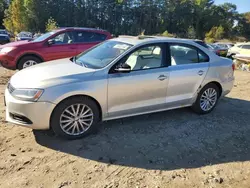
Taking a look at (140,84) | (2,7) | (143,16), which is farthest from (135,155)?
(2,7)

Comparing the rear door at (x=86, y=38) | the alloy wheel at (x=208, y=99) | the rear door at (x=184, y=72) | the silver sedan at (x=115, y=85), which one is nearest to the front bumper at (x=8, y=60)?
the rear door at (x=86, y=38)

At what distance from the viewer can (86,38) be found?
959cm

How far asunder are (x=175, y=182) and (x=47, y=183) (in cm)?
150

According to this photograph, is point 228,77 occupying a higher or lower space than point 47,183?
higher

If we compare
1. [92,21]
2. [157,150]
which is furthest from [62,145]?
[92,21]

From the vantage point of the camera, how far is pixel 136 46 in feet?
15.5

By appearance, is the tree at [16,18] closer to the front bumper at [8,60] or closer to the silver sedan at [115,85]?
the front bumper at [8,60]

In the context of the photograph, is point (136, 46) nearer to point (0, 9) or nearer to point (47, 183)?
point (47, 183)

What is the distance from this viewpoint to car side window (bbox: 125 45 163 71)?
4.64m

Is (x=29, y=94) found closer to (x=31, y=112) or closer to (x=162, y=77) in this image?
(x=31, y=112)

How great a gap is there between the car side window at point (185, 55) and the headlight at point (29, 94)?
7.84 ft

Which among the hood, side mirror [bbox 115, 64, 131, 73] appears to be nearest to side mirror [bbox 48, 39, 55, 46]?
the hood

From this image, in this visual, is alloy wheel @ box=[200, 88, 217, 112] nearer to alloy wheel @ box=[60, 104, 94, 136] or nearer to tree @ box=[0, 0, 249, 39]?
alloy wheel @ box=[60, 104, 94, 136]

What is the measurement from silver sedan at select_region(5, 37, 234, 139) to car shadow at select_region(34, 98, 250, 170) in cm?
28
